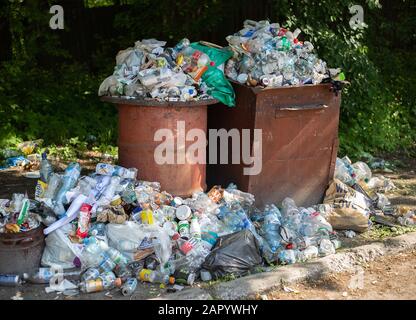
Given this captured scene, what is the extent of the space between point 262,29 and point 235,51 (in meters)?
0.42

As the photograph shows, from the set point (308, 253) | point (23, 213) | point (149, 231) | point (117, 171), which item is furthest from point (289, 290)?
point (23, 213)

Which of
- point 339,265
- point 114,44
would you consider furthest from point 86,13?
point 339,265

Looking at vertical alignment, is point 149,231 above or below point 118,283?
above

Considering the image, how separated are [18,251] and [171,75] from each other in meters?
1.93

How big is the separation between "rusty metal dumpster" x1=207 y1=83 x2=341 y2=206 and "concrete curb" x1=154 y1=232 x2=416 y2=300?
967 mm

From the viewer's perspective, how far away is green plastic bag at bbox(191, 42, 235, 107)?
530 cm

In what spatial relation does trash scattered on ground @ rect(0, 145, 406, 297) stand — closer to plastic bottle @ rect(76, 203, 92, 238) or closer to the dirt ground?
plastic bottle @ rect(76, 203, 92, 238)

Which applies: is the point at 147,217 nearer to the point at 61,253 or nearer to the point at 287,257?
the point at 61,253

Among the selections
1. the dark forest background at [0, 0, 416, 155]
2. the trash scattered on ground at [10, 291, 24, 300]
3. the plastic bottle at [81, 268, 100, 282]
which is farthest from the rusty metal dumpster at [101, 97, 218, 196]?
the dark forest background at [0, 0, 416, 155]

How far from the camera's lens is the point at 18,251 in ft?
14.1

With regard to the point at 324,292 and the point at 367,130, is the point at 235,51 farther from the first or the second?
the point at 367,130

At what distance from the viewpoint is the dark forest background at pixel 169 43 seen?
8008 mm

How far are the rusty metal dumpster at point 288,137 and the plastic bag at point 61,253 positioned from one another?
1.79 m
